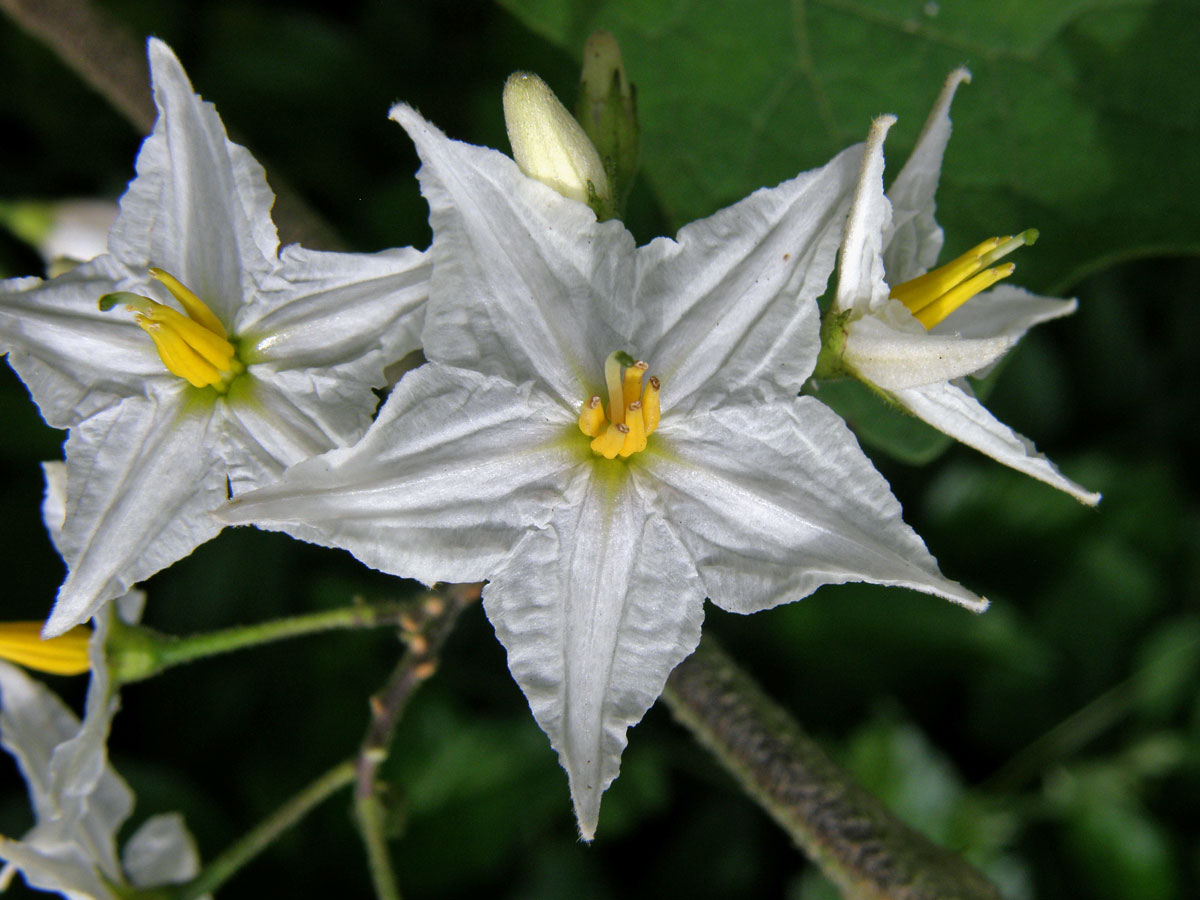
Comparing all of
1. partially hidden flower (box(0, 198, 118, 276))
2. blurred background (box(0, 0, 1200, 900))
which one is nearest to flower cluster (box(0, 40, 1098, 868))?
partially hidden flower (box(0, 198, 118, 276))

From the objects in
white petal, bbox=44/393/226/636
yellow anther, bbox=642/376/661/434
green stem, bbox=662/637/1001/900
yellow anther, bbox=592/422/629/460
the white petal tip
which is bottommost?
green stem, bbox=662/637/1001/900

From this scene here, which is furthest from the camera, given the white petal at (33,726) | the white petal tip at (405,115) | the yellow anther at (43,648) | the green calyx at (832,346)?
the white petal at (33,726)

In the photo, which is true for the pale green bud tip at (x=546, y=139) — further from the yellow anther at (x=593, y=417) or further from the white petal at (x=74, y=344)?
the white petal at (x=74, y=344)

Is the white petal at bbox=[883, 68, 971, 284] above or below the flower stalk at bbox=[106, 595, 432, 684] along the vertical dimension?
above

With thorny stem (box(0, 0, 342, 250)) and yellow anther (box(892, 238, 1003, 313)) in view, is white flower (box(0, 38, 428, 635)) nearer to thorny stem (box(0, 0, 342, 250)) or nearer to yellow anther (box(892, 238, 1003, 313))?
thorny stem (box(0, 0, 342, 250))

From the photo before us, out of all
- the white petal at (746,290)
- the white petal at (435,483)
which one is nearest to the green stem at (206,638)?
the white petal at (435,483)

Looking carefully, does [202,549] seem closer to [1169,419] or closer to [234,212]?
[234,212]

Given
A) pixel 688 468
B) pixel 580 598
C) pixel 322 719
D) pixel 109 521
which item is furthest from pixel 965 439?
pixel 322 719

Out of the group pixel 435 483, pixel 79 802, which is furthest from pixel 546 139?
pixel 79 802
